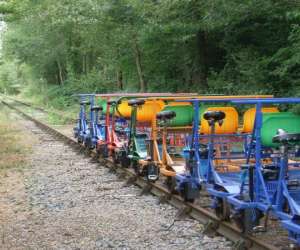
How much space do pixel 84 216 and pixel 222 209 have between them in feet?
7.20

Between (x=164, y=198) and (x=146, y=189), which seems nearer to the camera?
(x=164, y=198)

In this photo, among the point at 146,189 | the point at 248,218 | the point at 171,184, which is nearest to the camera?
the point at 248,218

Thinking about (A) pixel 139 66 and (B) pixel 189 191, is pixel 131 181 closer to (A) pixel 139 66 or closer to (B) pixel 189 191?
(B) pixel 189 191

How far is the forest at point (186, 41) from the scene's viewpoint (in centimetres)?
1616

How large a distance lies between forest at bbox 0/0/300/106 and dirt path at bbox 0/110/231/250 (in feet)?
21.1

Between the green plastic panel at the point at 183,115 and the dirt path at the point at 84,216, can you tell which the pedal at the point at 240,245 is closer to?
the dirt path at the point at 84,216

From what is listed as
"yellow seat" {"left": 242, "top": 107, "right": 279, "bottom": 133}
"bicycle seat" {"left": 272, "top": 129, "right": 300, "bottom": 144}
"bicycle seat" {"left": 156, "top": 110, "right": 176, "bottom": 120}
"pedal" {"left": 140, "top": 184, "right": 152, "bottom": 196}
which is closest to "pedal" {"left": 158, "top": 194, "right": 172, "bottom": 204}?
"pedal" {"left": 140, "top": 184, "right": 152, "bottom": 196}

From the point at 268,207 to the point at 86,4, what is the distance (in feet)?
71.3

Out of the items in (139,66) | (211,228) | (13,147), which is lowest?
(13,147)

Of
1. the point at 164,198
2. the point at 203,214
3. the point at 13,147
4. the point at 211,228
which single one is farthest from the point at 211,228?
the point at 13,147

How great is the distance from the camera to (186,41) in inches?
850

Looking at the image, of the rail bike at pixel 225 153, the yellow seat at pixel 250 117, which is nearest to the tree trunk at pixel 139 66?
the rail bike at pixel 225 153

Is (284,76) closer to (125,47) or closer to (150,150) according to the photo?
(150,150)

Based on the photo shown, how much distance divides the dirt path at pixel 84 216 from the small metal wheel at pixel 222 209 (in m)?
0.35
